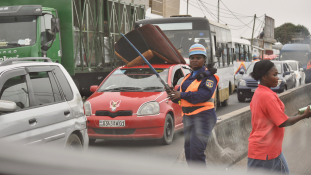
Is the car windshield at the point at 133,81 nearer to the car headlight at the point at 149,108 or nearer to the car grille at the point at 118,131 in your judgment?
the car headlight at the point at 149,108

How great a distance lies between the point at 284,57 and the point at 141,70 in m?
31.8

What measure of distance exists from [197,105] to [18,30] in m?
8.91

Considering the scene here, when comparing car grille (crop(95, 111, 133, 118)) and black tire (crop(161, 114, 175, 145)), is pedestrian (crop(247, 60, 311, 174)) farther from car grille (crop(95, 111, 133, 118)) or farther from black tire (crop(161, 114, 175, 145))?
black tire (crop(161, 114, 175, 145))

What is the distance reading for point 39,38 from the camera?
12.1 m

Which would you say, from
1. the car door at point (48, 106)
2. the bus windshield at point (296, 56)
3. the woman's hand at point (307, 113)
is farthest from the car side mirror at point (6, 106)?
the bus windshield at point (296, 56)

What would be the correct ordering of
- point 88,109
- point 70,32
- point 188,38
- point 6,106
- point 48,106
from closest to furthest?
1. point 6,106
2. point 48,106
3. point 88,109
4. point 70,32
5. point 188,38

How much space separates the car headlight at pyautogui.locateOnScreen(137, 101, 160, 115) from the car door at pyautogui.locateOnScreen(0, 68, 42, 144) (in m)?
3.29

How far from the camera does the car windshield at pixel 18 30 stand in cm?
1203

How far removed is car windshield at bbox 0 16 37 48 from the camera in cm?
1203

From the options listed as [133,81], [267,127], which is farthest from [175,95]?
[133,81]

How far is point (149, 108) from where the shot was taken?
26.0ft

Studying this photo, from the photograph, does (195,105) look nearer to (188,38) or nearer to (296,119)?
(296,119)

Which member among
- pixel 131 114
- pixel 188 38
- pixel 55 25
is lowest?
pixel 131 114

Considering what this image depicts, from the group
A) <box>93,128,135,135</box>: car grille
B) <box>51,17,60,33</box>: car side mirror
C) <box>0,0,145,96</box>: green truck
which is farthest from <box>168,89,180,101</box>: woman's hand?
<box>51,17,60,33</box>: car side mirror
